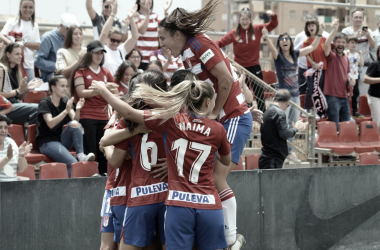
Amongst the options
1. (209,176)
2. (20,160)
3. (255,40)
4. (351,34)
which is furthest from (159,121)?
(351,34)

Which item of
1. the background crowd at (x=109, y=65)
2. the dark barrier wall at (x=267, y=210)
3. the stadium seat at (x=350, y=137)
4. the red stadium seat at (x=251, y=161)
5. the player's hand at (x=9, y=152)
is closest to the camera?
the dark barrier wall at (x=267, y=210)

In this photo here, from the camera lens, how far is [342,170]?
23.7 feet

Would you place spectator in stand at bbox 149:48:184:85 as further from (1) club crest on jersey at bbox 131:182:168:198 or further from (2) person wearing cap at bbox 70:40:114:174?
(1) club crest on jersey at bbox 131:182:168:198

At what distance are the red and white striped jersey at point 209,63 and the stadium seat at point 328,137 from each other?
5612mm

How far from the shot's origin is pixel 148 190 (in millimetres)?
4270

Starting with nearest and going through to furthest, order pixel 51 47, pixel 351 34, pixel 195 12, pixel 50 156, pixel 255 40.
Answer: pixel 195 12 < pixel 50 156 < pixel 51 47 < pixel 255 40 < pixel 351 34

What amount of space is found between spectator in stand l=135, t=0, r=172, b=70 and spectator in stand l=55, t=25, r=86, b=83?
1.55 metres

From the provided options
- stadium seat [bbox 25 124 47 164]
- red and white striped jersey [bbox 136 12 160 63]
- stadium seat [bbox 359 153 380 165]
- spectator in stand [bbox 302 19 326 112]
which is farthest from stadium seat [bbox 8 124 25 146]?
spectator in stand [bbox 302 19 326 112]

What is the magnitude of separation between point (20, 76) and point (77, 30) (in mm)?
1135

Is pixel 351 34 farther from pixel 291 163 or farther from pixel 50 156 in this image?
pixel 50 156

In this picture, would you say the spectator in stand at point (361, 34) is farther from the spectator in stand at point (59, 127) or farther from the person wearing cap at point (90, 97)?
the spectator in stand at point (59, 127)

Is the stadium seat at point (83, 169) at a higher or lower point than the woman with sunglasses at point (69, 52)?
lower

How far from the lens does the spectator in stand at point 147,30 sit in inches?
401

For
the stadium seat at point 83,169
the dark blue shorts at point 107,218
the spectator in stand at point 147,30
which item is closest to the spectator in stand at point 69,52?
the spectator in stand at point 147,30
